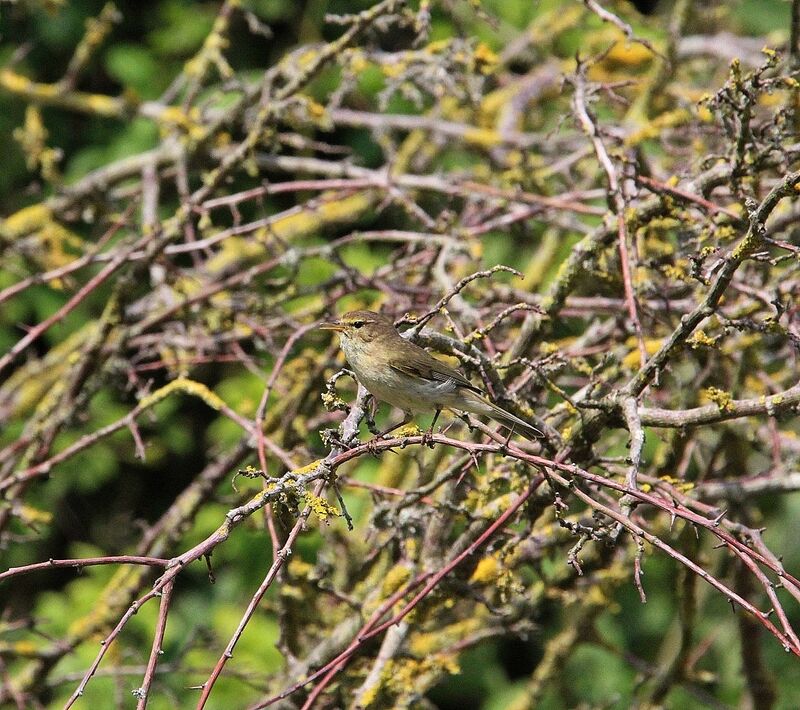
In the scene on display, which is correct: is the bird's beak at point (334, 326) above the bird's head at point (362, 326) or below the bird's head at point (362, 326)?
below

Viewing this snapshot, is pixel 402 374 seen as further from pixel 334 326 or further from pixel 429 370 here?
pixel 334 326

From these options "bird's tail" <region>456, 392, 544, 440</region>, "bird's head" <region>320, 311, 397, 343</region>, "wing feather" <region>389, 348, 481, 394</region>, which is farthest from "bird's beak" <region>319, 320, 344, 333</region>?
"bird's tail" <region>456, 392, 544, 440</region>

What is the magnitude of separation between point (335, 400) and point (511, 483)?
0.57m

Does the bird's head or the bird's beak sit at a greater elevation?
the bird's head

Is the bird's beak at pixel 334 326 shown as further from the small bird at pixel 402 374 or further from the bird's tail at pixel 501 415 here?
the bird's tail at pixel 501 415

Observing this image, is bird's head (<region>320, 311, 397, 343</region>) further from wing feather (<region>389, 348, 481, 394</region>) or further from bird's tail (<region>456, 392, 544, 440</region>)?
bird's tail (<region>456, 392, 544, 440</region>)

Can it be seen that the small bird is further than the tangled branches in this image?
Yes

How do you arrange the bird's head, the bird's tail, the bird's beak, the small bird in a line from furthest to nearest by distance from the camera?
the bird's beak → the bird's head → the small bird → the bird's tail

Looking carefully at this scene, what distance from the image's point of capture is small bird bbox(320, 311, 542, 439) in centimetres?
252

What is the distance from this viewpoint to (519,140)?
410cm

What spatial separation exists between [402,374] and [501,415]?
350 mm

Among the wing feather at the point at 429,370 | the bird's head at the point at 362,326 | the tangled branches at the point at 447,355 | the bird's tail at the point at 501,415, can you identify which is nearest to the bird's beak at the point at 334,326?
the bird's head at the point at 362,326

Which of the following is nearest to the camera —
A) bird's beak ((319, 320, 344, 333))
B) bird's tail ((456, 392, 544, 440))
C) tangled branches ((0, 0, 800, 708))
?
tangled branches ((0, 0, 800, 708))

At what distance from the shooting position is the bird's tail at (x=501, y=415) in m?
2.32
